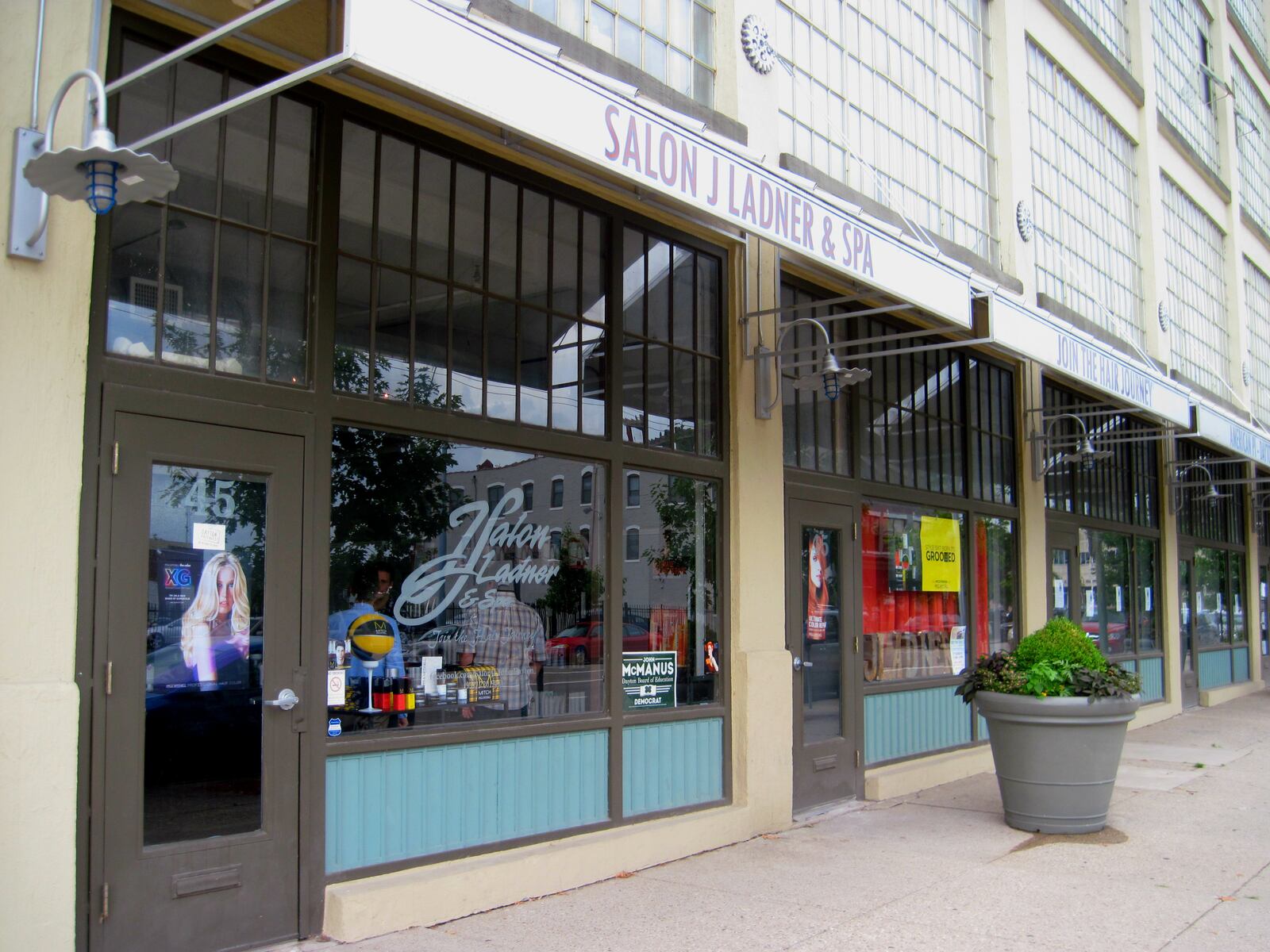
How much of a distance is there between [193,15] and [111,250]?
1.09m

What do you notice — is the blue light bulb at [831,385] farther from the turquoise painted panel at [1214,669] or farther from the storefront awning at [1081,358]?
the turquoise painted panel at [1214,669]

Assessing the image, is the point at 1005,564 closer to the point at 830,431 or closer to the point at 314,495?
the point at 830,431

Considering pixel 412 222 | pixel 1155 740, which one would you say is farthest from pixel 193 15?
pixel 1155 740

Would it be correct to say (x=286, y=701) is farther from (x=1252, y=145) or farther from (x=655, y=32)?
(x=1252, y=145)

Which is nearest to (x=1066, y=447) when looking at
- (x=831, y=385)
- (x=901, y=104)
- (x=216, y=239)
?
(x=901, y=104)

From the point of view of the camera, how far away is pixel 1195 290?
18.2 metres

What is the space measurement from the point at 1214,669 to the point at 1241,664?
1.70m

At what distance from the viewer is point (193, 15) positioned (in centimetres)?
511

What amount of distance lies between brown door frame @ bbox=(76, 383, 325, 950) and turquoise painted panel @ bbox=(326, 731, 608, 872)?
18 cm

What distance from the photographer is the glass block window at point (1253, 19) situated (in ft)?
69.6

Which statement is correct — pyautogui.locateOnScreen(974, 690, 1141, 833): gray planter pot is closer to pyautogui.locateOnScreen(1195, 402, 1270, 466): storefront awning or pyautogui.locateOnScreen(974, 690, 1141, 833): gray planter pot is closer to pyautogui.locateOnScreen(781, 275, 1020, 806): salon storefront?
pyautogui.locateOnScreen(781, 275, 1020, 806): salon storefront

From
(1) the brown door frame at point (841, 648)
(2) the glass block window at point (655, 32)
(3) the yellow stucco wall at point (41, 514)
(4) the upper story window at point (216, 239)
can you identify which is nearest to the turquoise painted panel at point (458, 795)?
(3) the yellow stucco wall at point (41, 514)

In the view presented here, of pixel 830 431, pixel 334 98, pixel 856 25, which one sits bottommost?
pixel 830 431

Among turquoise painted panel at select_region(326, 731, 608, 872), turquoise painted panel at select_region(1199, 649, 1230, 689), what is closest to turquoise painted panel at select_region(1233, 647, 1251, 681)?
turquoise painted panel at select_region(1199, 649, 1230, 689)
